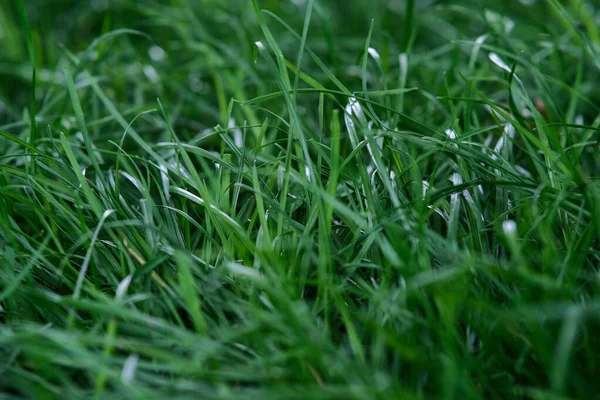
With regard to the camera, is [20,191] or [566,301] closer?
[566,301]

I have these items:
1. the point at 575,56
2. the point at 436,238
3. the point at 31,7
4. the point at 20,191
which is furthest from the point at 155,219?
the point at 31,7

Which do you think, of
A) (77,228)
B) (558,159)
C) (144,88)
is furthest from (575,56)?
(77,228)

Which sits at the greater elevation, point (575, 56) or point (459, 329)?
point (575, 56)

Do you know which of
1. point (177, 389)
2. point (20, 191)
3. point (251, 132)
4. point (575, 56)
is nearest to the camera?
point (177, 389)

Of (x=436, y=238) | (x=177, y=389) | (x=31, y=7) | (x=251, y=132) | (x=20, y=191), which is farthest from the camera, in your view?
(x=31, y=7)

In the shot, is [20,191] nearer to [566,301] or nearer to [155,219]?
[155,219]

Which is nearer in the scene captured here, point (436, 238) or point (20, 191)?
point (436, 238)

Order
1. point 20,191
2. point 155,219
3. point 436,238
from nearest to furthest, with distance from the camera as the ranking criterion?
point 436,238
point 155,219
point 20,191

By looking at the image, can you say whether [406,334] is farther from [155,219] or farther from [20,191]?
[20,191]

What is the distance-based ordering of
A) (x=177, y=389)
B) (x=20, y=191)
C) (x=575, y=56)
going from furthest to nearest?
1. (x=575, y=56)
2. (x=20, y=191)
3. (x=177, y=389)
